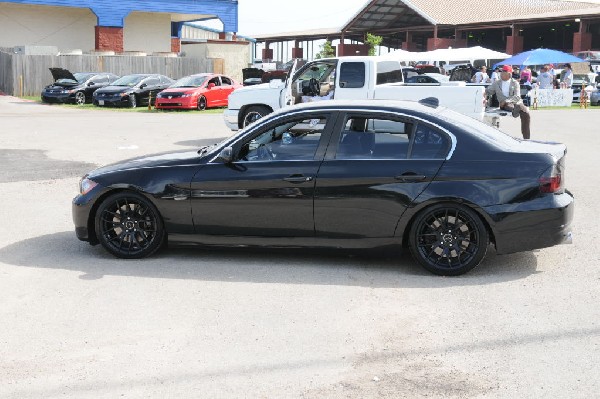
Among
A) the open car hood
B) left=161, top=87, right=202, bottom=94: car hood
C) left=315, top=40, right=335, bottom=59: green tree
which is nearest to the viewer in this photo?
left=161, top=87, right=202, bottom=94: car hood

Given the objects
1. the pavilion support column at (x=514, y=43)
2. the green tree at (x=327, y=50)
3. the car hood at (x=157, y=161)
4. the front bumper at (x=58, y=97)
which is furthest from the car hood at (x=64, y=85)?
the green tree at (x=327, y=50)

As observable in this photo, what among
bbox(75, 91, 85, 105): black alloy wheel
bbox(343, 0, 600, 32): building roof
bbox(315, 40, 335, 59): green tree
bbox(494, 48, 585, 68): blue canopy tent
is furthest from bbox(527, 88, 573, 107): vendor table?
bbox(315, 40, 335, 59): green tree

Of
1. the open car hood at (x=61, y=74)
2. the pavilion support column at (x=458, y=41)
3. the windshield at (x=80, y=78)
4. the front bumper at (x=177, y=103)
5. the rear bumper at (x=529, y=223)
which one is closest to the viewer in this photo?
the rear bumper at (x=529, y=223)

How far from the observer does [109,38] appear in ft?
160

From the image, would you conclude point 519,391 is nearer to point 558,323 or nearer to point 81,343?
point 558,323

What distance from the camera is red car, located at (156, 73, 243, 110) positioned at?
95.9 feet

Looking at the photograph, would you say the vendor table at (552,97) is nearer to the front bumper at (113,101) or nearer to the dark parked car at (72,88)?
the front bumper at (113,101)

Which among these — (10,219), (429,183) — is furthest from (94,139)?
(429,183)

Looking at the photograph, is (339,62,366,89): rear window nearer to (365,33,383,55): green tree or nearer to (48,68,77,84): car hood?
(48,68,77,84): car hood

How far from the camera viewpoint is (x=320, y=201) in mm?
7266

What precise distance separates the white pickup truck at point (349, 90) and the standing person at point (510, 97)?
0.45 metres

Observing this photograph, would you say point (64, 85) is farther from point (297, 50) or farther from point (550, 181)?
point (297, 50)

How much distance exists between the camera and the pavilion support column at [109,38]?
48469 millimetres

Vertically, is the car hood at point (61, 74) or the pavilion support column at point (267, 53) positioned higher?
the pavilion support column at point (267, 53)
